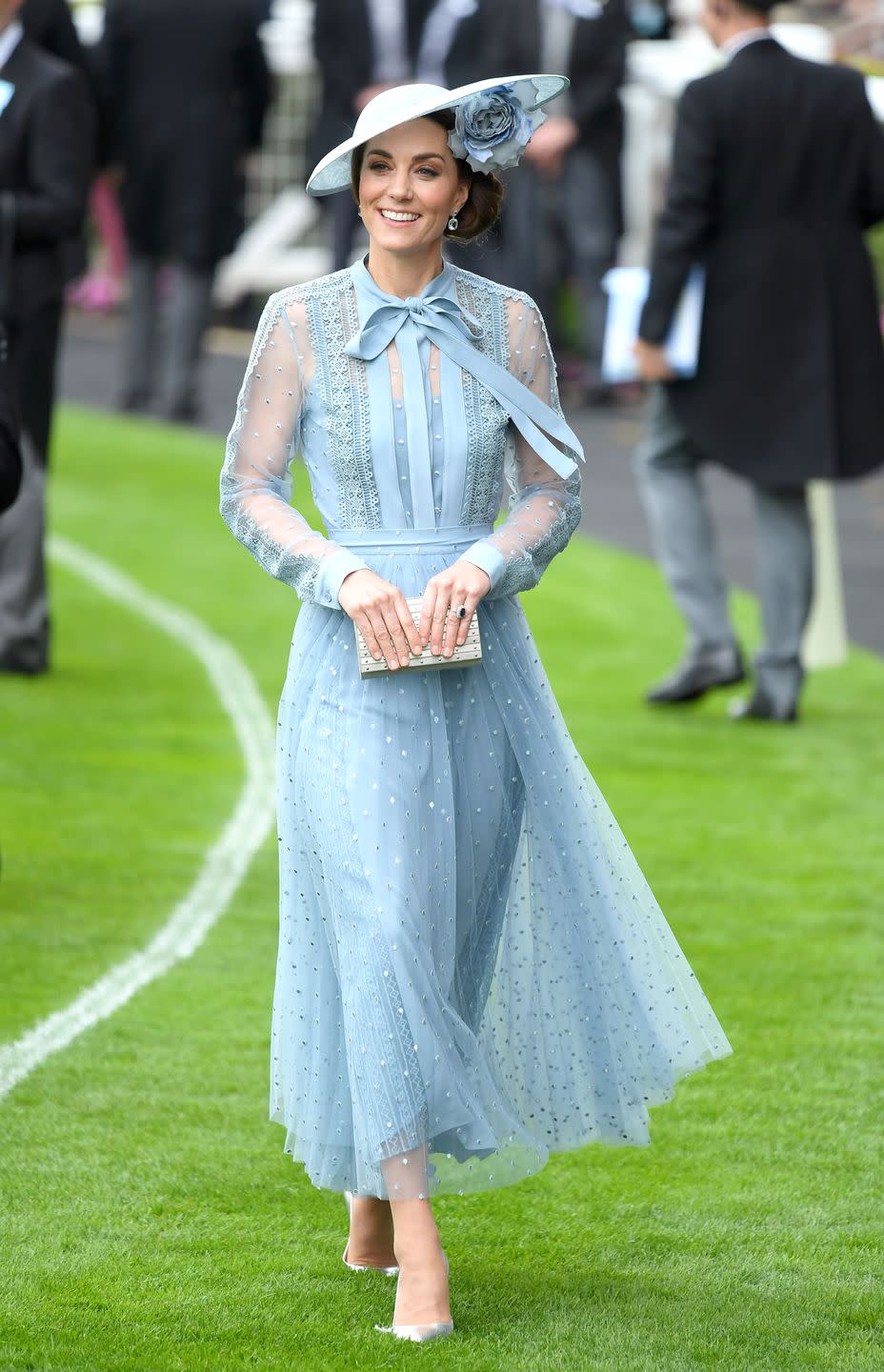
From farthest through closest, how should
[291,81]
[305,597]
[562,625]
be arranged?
[291,81]
[562,625]
[305,597]

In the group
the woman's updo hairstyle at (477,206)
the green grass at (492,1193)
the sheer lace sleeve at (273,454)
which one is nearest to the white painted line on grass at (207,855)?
the green grass at (492,1193)

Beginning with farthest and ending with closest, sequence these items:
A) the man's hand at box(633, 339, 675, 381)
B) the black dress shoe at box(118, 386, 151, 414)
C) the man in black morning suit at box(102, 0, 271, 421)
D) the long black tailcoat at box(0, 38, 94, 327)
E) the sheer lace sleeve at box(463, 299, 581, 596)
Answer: the black dress shoe at box(118, 386, 151, 414)
the man in black morning suit at box(102, 0, 271, 421)
the man's hand at box(633, 339, 675, 381)
the long black tailcoat at box(0, 38, 94, 327)
the sheer lace sleeve at box(463, 299, 581, 596)

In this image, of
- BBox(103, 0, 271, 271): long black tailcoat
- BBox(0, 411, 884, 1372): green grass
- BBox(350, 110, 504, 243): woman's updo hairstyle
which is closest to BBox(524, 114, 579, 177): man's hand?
BBox(103, 0, 271, 271): long black tailcoat

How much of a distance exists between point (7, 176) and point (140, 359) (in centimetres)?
782

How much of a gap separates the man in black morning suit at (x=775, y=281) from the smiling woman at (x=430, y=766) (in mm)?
4519

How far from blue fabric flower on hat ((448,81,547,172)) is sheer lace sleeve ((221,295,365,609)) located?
0.36m

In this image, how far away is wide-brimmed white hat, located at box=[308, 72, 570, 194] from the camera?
4.00 m

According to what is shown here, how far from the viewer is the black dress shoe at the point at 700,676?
357 inches

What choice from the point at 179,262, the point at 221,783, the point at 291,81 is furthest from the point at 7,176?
the point at 291,81

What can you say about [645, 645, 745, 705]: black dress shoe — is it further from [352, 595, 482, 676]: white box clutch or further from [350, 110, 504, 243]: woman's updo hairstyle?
[352, 595, 482, 676]: white box clutch

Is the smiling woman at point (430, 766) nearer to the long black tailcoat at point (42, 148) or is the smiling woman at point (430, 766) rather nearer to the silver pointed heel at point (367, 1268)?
the silver pointed heel at point (367, 1268)

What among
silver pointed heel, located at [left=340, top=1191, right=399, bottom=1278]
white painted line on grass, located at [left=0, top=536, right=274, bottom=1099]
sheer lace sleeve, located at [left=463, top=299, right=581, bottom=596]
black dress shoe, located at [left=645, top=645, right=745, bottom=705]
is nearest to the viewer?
sheer lace sleeve, located at [left=463, top=299, right=581, bottom=596]

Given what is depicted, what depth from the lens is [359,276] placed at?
→ 163 inches

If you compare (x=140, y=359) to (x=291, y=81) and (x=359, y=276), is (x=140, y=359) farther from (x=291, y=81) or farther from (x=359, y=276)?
(x=359, y=276)
